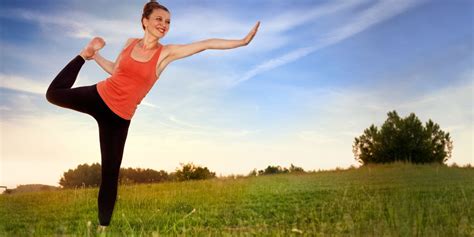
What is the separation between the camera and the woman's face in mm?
5691

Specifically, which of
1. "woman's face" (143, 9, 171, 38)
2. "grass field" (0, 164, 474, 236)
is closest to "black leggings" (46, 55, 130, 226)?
"grass field" (0, 164, 474, 236)

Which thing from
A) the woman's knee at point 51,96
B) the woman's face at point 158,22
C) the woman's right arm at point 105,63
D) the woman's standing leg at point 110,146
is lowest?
the woman's standing leg at point 110,146

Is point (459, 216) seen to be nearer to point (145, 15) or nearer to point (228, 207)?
point (228, 207)

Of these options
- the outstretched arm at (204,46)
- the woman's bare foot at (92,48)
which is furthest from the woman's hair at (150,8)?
the woman's bare foot at (92,48)

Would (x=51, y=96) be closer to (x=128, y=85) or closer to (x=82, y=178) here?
(x=128, y=85)

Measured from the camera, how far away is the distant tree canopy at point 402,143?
103ft

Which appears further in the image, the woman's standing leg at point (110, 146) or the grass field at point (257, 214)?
the grass field at point (257, 214)

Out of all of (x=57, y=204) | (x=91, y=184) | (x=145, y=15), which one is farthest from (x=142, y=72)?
(x=91, y=184)

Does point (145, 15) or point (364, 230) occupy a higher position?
point (145, 15)

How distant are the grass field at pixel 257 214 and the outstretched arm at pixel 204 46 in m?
1.84

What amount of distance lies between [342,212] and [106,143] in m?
3.84

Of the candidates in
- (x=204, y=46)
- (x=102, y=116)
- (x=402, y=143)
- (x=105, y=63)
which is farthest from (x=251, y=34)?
(x=402, y=143)

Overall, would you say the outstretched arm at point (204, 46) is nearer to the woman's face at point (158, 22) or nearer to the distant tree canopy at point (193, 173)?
the woman's face at point (158, 22)

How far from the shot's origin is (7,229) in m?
7.95
